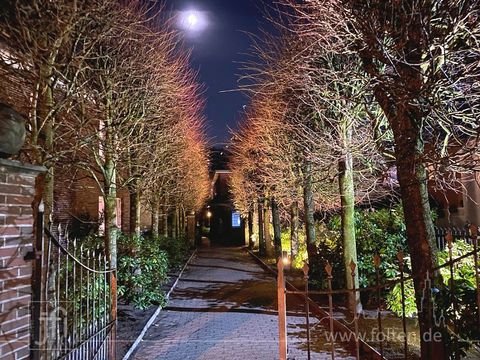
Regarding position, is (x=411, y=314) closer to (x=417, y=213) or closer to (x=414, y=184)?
(x=417, y=213)

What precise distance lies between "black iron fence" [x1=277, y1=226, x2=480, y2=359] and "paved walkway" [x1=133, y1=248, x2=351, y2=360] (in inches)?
29.4

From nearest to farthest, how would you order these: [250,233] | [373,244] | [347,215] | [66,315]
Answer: [66,315]
[347,215]
[373,244]
[250,233]

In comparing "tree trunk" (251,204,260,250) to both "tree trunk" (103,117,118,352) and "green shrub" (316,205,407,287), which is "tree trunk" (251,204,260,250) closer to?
"green shrub" (316,205,407,287)

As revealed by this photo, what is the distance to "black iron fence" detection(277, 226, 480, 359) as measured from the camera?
15.1ft

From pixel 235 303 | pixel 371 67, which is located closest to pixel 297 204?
pixel 235 303

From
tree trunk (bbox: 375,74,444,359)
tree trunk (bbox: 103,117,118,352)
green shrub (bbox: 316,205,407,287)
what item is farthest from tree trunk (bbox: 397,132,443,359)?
tree trunk (bbox: 103,117,118,352)

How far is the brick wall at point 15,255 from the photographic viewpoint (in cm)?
314

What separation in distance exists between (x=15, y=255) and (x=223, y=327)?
7.21 m

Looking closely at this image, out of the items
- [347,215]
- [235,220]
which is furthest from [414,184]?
[235,220]

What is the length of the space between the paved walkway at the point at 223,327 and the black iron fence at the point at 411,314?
29.4 inches

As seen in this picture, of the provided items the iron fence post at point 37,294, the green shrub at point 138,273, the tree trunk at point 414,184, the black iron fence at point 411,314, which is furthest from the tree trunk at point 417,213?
the green shrub at point 138,273

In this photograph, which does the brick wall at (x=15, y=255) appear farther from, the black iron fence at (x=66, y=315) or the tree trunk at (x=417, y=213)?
the tree trunk at (x=417, y=213)

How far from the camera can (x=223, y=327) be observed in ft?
32.3

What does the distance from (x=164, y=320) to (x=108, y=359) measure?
15.1 ft
